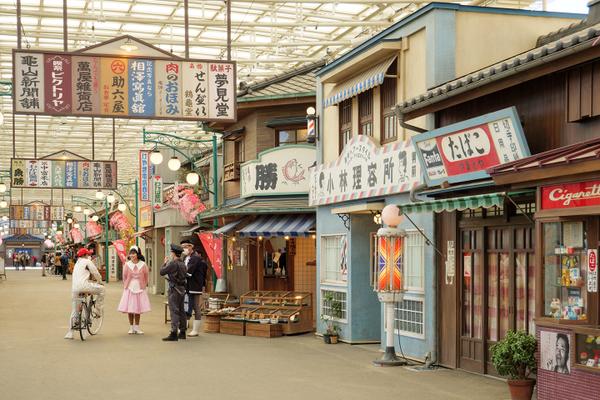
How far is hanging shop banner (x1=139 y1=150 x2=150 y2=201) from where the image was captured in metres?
40.5

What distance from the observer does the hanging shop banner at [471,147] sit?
1255cm

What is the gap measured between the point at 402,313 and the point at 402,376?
2725 millimetres

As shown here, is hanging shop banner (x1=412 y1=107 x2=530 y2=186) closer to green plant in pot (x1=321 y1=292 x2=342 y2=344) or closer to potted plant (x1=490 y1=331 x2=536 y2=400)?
potted plant (x1=490 y1=331 x2=536 y2=400)

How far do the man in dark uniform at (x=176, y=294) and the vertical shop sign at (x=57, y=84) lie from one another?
17.7ft

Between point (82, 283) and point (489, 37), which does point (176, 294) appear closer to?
point (82, 283)

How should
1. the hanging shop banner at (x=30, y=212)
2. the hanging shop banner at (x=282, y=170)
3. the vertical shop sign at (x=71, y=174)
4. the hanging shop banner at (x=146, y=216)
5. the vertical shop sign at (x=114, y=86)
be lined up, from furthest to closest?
the hanging shop banner at (x=30, y=212), the hanging shop banner at (x=146, y=216), the vertical shop sign at (x=71, y=174), the hanging shop banner at (x=282, y=170), the vertical shop sign at (x=114, y=86)

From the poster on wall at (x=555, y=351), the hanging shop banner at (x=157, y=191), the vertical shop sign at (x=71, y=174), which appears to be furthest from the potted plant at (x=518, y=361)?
the hanging shop banner at (x=157, y=191)

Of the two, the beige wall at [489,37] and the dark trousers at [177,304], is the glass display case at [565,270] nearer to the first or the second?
the beige wall at [489,37]

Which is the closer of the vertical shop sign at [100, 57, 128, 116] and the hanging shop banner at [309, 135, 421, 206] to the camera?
the vertical shop sign at [100, 57, 128, 116]

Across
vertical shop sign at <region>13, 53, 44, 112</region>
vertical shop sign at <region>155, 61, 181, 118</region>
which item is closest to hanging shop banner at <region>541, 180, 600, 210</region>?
vertical shop sign at <region>155, 61, 181, 118</region>

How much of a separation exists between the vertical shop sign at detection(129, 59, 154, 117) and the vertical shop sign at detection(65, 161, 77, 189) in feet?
Result: 52.5

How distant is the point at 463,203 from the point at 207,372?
5.17 metres

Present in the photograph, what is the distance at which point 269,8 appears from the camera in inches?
1476

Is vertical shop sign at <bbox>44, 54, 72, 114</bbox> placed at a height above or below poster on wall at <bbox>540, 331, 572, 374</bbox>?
above
